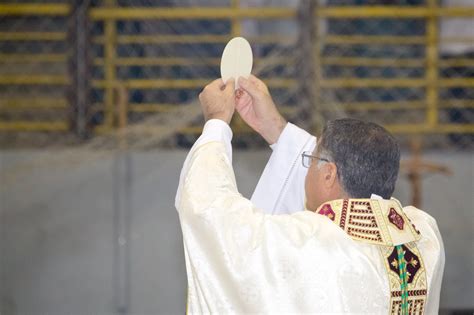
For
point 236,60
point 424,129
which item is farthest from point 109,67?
point 236,60

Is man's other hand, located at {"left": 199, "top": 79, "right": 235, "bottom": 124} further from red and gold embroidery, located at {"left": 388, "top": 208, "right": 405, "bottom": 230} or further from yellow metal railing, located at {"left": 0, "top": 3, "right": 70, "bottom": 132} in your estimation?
yellow metal railing, located at {"left": 0, "top": 3, "right": 70, "bottom": 132}

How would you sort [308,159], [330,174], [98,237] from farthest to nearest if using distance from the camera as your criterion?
[98,237] → [308,159] → [330,174]

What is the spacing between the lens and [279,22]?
5734 mm

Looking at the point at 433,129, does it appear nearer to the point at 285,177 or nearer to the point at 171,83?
the point at 171,83

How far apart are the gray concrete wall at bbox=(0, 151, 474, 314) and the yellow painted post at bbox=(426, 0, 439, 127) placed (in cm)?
54

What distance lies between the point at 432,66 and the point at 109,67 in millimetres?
2044

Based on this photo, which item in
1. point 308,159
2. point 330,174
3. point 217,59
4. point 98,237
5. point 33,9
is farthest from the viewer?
point 33,9

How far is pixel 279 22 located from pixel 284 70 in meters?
0.34

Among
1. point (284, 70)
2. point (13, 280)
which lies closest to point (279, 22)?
point (284, 70)

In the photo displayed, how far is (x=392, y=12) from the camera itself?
5.50 m

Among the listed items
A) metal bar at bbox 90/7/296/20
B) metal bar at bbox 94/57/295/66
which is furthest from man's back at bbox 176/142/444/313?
metal bar at bbox 90/7/296/20

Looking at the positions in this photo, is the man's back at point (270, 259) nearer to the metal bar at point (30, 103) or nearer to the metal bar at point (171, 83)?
the metal bar at point (171, 83)

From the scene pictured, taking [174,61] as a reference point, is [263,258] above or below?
below

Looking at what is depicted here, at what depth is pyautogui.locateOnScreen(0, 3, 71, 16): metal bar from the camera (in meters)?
5.50
